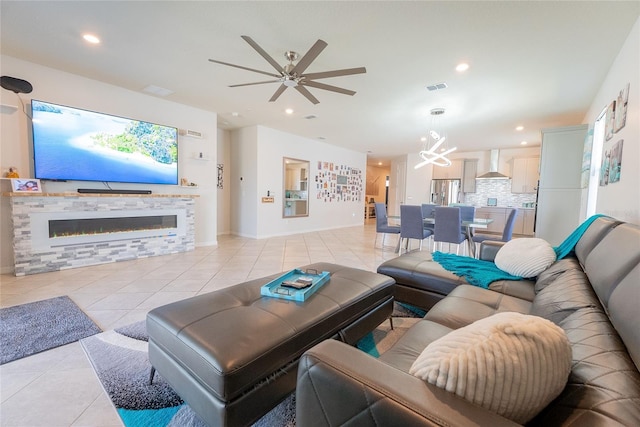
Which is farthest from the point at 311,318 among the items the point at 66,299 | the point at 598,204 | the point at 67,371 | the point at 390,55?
the point at 598,204

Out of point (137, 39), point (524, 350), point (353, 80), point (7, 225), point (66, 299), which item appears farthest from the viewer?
point (353, 80)

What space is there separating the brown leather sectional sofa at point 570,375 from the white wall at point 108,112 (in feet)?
14.6

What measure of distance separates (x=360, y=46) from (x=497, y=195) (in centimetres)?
726

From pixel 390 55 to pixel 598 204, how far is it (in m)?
2.86

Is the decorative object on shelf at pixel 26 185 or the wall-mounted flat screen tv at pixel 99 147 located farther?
the wall-mounted flat screen tv at pixel 99 147

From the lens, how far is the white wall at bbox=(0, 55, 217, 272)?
10.2 ft

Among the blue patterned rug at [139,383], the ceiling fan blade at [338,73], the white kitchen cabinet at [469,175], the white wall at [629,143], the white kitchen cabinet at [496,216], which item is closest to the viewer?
the blue patterned rug at [139,383]

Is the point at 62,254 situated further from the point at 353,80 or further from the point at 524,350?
the point at 524,350

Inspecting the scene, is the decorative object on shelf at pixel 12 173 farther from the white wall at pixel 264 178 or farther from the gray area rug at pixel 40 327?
the white wall at pixel 264 178

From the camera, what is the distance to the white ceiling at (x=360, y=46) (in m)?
2.17

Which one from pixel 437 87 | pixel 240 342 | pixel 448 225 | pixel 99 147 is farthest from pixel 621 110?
pixel 99 147

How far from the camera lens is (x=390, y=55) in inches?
110

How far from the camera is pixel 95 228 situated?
3600 millimetres

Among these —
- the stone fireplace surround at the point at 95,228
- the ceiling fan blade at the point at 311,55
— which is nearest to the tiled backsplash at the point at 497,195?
the ceiling fan blade at the point at 311,55
